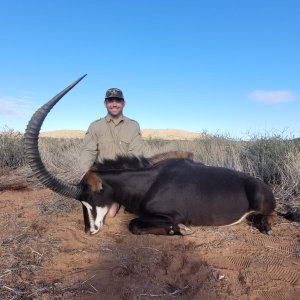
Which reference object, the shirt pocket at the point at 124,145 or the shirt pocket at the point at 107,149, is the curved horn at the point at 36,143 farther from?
the shirt pocket at the point at 124,145

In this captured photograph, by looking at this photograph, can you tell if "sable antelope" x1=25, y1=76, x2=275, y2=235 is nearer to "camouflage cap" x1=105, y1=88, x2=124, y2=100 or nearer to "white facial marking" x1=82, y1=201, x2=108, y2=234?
"white facial marking" x1=82, y1=201, x2=108, y2=234

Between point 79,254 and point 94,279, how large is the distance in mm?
736

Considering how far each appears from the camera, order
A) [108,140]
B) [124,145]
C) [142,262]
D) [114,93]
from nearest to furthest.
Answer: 1. [142,262]
2. [114,93]
3. [108,140]
4. [124,145]

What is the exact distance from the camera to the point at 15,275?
3498 millimetres

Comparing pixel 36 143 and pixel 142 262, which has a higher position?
pixel 36 143

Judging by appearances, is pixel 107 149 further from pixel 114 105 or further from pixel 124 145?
pixel 114 105

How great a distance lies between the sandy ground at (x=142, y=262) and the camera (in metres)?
3.22

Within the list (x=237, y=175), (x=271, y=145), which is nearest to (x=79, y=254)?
(x=237, y=175)

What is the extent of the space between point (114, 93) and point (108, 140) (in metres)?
0.85

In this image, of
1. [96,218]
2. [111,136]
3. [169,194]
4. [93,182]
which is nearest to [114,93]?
[111,136]

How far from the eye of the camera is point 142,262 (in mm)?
3877

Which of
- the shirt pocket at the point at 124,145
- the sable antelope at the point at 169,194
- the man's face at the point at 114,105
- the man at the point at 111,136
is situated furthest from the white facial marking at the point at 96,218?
the man's face at the point at 114,105

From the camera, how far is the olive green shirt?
6434 mm

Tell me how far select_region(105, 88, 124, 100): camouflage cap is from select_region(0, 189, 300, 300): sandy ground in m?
2.06
